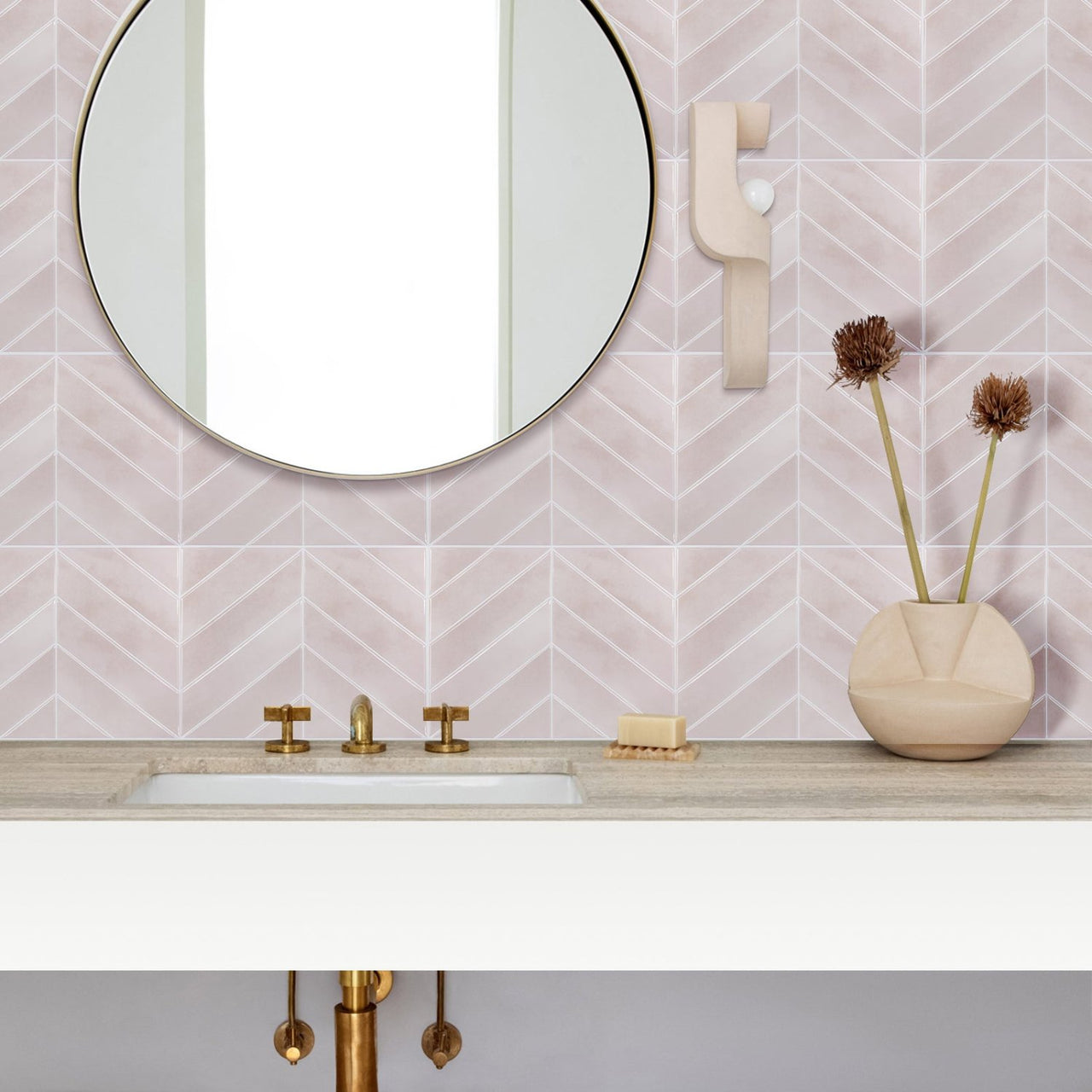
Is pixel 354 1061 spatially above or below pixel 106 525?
below

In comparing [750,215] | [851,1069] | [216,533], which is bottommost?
[851,1069]

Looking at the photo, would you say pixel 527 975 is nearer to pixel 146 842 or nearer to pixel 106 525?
pixel 146 842

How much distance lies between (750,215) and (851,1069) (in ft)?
4.02

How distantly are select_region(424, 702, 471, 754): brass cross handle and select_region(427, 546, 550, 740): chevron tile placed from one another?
10 centimetres

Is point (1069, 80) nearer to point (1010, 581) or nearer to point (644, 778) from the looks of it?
point (1010, 581)

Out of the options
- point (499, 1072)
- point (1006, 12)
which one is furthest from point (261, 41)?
point (499, 1072)

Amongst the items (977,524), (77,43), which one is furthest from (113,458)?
(977,524)

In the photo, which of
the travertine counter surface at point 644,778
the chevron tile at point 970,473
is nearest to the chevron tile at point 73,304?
the travertine counter surface at point 644,778

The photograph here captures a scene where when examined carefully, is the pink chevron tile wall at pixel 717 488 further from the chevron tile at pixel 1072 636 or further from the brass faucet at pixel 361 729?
the brass faucet at pixel 361 729

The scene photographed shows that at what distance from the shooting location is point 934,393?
1584 millimetres

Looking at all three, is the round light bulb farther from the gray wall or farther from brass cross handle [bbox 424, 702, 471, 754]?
the gray wall

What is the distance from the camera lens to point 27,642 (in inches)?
61.0

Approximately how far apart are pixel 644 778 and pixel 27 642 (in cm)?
91

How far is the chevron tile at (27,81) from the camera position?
1.54m
